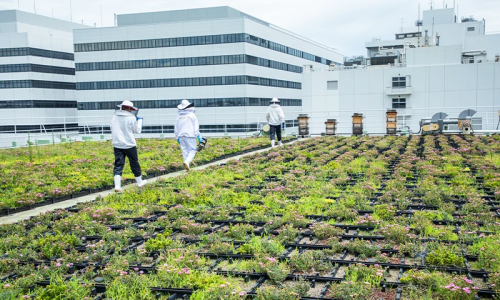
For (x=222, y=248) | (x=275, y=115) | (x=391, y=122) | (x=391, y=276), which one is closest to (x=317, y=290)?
(x=391, y=276)

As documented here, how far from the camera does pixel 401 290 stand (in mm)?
4426

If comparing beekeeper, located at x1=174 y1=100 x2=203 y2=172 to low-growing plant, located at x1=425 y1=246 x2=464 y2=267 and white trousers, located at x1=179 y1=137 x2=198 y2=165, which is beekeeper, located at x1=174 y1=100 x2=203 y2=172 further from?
low-growing plant, located at x1=425 y1=246 x2=464 y2=267

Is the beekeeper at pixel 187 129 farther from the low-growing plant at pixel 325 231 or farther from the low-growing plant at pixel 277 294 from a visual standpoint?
the low-growing plant at pixel 277 294

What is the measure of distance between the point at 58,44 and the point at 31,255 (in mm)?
75219

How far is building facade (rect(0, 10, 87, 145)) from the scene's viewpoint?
65.8 meters

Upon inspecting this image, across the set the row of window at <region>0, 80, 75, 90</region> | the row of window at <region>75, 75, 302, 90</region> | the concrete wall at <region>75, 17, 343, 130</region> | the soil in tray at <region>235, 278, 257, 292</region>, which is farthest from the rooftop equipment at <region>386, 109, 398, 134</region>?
the row of window at <region>0, 80, 75, 90</region>

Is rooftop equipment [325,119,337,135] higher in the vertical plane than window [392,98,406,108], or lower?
lower

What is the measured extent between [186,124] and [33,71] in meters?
64.1

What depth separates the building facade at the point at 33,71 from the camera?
2589 inches

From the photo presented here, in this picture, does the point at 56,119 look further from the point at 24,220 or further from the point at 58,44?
the point at 24,220

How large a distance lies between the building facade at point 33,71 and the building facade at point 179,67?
7480 mm

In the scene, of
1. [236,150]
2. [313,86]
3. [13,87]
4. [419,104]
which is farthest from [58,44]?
[236,150]

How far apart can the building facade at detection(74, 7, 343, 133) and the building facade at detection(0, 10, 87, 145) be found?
7480 mm

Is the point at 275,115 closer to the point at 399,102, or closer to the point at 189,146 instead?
the point at 189,146
